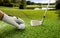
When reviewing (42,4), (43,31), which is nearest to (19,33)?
(43,31)

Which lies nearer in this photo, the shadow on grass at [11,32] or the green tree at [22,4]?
the shadow on grass at [11,32]

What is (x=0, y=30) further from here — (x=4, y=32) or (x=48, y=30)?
(x=48, y=30)

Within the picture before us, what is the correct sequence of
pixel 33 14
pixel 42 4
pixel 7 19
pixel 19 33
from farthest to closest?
pixel 42 4
pixel 33 14
pixel 19 33
pixel 7 19

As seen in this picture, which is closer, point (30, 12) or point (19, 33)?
point (19, 33)

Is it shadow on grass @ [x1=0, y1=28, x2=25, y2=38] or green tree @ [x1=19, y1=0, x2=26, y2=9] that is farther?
green tree @ [x1=19, y1=0, x2=26, y2=9]

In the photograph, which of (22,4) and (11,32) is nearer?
(11,32)

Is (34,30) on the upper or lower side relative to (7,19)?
lower

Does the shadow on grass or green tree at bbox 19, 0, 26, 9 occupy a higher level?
green tree at bbox 19, 0, 26, 9

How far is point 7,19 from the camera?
4.27ft

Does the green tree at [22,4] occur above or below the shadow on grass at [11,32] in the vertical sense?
above

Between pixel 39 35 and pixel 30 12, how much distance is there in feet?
3.72

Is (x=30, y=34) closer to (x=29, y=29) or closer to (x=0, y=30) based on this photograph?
Answer: (x=29, y=29)

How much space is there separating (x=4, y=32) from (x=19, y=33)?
0.48 feet

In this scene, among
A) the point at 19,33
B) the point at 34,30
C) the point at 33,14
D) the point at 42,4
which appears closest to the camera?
the point at 19,33
